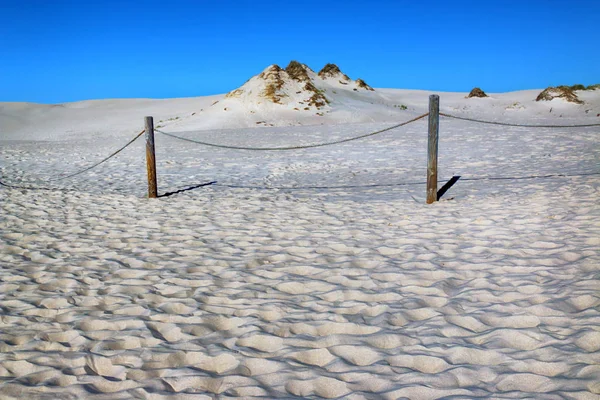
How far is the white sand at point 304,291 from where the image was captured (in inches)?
104

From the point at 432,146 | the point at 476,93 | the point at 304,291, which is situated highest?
the point at 476,93

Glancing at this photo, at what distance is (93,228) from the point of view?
5781mm

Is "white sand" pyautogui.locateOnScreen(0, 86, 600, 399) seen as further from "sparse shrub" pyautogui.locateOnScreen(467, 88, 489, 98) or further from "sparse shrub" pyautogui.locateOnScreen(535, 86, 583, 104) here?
"sparse shrub" pyautogui.locateOnScreen(467, 88, 489, 98)

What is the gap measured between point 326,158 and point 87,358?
9.19 m

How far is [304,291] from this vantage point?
12.7 feet

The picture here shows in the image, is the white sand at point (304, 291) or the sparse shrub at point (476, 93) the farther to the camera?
the sparse shrub at point (476, 93)

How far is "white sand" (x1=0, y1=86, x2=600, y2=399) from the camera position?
264cm

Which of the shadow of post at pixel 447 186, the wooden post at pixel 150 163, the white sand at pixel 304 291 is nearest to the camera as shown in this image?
the white sand at pixel 304 291

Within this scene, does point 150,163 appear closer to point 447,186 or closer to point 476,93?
point 447,186

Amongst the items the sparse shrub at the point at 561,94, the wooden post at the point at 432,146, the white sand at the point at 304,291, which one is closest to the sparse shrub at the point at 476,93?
the sparse shrub at the point at 561,94

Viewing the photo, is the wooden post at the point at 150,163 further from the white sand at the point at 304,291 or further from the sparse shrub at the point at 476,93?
the sparse shrub at the point at 476,93

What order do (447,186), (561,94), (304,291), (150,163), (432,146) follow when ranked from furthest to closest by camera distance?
1. (561,94)
2. (447,186)
3. (150,163)
4. (432,146)
5. (304,291)

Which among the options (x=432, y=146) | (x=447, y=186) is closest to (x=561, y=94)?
(x=447, y=186)

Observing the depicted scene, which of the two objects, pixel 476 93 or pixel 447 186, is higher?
pixel 476 93
